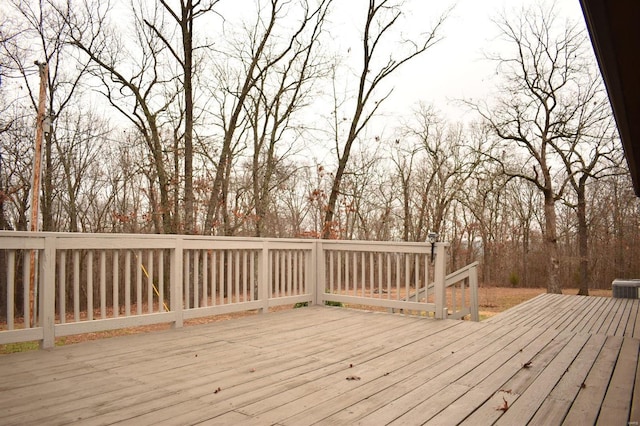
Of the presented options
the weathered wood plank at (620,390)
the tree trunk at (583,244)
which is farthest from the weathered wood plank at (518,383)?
the tree trunk at (583,244)

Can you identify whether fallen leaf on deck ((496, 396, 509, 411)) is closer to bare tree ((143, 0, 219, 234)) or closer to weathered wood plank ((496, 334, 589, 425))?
weathered wood plank ((496, 334, 589, 425))

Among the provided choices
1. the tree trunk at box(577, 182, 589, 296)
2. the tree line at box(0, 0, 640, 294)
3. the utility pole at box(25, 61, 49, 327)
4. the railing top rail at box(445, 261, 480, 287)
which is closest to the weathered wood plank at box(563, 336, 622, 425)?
the railing top rail at box(445, 261, 480, 287)

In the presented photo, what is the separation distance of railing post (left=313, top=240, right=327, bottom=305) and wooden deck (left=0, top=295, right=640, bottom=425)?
4.92ft

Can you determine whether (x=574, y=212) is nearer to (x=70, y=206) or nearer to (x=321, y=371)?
(x=321, y=371)

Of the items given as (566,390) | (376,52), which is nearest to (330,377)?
(566,390)

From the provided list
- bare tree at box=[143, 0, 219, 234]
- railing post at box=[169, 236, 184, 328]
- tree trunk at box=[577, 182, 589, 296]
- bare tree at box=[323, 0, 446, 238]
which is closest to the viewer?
railing post at box=[169, 236, 184, 328]

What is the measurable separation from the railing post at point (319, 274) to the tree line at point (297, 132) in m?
3.84

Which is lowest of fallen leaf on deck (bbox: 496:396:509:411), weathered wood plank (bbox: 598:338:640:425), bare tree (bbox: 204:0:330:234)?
weathered wood plank (bbox: 598:338:640:425)

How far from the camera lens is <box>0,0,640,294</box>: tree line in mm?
10047

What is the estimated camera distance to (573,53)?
11.7 metres

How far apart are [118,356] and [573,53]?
13407 millimetres

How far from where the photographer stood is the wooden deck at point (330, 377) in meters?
2.03

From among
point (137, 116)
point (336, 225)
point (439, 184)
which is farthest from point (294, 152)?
point (439, 184)

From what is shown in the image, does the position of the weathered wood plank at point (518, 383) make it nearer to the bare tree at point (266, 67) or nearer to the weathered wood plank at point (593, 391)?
the weathered wood plank at point (593, 391)
